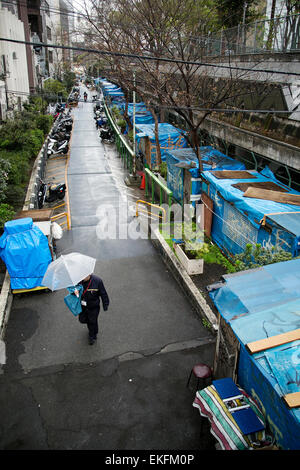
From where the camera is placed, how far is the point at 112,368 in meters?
6.07

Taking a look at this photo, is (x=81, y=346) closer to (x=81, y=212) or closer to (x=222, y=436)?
(x=222, y=436)

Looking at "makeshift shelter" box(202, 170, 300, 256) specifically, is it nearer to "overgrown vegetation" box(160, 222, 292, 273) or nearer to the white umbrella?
"overgrown vegetation" box(160, 222, 292, 273)

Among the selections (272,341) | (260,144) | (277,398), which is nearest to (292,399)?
(277,398)

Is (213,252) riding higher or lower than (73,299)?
lower

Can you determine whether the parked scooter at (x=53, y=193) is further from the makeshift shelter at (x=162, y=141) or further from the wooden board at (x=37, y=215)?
the makeshift shelter at (x=162, y=141)

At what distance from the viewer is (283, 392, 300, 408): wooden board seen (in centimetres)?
324

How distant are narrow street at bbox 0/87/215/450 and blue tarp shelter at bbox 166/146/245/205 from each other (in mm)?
2992

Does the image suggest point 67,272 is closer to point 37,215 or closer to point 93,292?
point 93,292

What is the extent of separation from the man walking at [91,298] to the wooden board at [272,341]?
3.19m

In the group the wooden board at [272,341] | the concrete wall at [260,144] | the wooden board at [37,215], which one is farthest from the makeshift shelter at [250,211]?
the wooden board at [37,215]

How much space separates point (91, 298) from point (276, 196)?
17.5 ft

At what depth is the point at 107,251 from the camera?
10609 millimetres

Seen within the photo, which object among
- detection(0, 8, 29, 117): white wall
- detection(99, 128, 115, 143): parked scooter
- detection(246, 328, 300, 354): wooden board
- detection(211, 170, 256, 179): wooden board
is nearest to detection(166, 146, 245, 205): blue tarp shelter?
detection(211, 170, 256, 179): wooden board

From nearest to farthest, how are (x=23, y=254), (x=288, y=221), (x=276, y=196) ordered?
(x=288, y=221), (x=23, y=254), (x=276, y=196)
